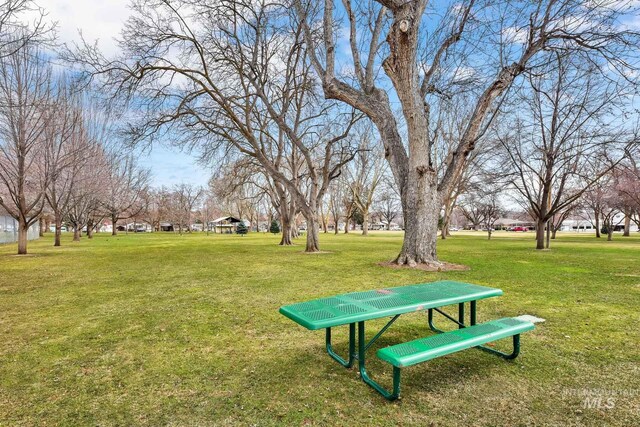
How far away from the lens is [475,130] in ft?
33.0

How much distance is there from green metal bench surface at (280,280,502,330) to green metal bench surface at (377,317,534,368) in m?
A: 0.29

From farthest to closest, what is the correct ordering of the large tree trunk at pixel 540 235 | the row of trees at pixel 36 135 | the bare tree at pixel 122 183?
1. the bare tree at pixel 122 183
2. the large tree trunk at pixel 540 235
3. the row of trees at pixel 36 135

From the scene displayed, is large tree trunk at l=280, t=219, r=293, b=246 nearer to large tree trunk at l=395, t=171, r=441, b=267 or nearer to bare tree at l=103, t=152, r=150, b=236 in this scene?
large tree trunk at l=395, t=171, r=441, b=267

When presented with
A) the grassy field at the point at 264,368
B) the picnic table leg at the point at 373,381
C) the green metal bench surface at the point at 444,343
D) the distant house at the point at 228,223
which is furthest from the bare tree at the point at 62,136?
the distant house at the point at 228,223

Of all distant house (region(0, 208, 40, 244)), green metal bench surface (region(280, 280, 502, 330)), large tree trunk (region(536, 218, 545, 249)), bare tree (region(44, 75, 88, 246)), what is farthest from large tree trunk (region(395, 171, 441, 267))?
distant house (region(0, 208, 40, 244))

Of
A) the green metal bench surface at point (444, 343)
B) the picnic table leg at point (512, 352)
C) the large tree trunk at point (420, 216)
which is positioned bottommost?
the picnic table leg at point (512, 352)

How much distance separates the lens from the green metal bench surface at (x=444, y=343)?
2.29 m

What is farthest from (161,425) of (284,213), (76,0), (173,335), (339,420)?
(284,213)

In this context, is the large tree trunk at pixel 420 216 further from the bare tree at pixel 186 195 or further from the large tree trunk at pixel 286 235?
the bare tree at pixel 186 195

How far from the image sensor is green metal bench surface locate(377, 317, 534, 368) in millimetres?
2291

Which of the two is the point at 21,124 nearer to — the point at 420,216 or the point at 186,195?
the point at 420,216

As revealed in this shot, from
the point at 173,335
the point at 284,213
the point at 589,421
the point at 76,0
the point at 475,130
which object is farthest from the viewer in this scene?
the point at 284,213

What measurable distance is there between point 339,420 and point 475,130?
31.8 feet

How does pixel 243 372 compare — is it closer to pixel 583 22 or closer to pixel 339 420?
pixel 339 420
